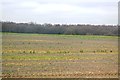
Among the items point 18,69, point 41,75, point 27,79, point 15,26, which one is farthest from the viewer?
point 15,26

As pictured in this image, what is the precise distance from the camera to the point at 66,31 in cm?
8512

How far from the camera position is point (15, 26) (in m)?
82.8

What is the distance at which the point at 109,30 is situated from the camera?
86.8 m

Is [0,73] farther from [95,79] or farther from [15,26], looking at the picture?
[15,26]

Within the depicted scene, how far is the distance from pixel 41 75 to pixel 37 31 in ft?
231

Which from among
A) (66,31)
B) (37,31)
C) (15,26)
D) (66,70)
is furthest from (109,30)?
(66,70)

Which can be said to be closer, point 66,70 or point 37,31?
point 66,70

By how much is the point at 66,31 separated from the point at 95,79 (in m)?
71.7

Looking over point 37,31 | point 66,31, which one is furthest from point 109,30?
point 37,31

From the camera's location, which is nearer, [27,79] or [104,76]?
[27,79]

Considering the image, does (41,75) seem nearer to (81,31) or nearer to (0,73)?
(0,73)

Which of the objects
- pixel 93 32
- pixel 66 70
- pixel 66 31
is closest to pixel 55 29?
pixel 66 31

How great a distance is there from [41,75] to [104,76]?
109 inches

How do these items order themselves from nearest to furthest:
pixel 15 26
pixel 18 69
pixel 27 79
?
1. pixel 27 79
2. pixel 18 69
3. pixel 15 26
